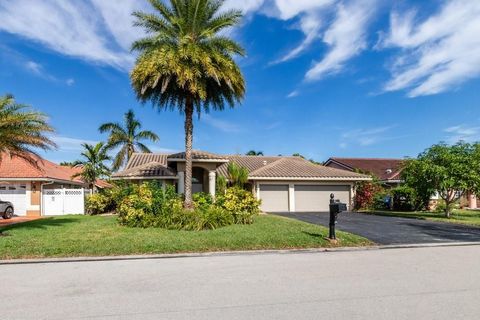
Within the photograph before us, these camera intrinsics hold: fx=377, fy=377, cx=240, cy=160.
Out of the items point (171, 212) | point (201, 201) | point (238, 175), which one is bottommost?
point (171, 212)

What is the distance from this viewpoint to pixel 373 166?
40281mm

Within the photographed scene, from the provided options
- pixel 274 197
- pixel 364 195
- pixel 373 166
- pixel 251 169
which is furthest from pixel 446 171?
pixel 373 166

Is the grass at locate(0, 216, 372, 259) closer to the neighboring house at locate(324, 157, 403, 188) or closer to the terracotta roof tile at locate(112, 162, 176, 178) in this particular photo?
the terracotta roof tile at locate(112, 162, 176, 178)

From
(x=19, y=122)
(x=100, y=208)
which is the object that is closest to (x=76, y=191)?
Answer: (x=100, y=208)

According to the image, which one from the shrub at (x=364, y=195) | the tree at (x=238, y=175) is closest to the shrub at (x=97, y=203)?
the tree at (x=238, y=175)

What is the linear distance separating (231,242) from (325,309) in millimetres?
6148

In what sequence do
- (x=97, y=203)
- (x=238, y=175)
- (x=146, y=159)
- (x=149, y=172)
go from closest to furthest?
1. (x=149, y=172)
2. (x=97, y=203)
3. (x=238, y=175)
4. (x=146, y=159)

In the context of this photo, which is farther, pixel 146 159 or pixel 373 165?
pixel 373 165

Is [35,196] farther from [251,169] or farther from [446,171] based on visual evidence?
[446,171]

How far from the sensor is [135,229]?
1401 cm

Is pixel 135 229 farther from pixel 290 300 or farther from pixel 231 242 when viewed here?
pixel 290 300

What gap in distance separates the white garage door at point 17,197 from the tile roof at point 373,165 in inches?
1110

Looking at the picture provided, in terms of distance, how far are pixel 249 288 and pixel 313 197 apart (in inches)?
851

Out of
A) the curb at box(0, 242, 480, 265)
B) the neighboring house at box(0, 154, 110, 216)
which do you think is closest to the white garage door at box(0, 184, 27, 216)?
the neighboring house at box(0, 154, 110, 216)
